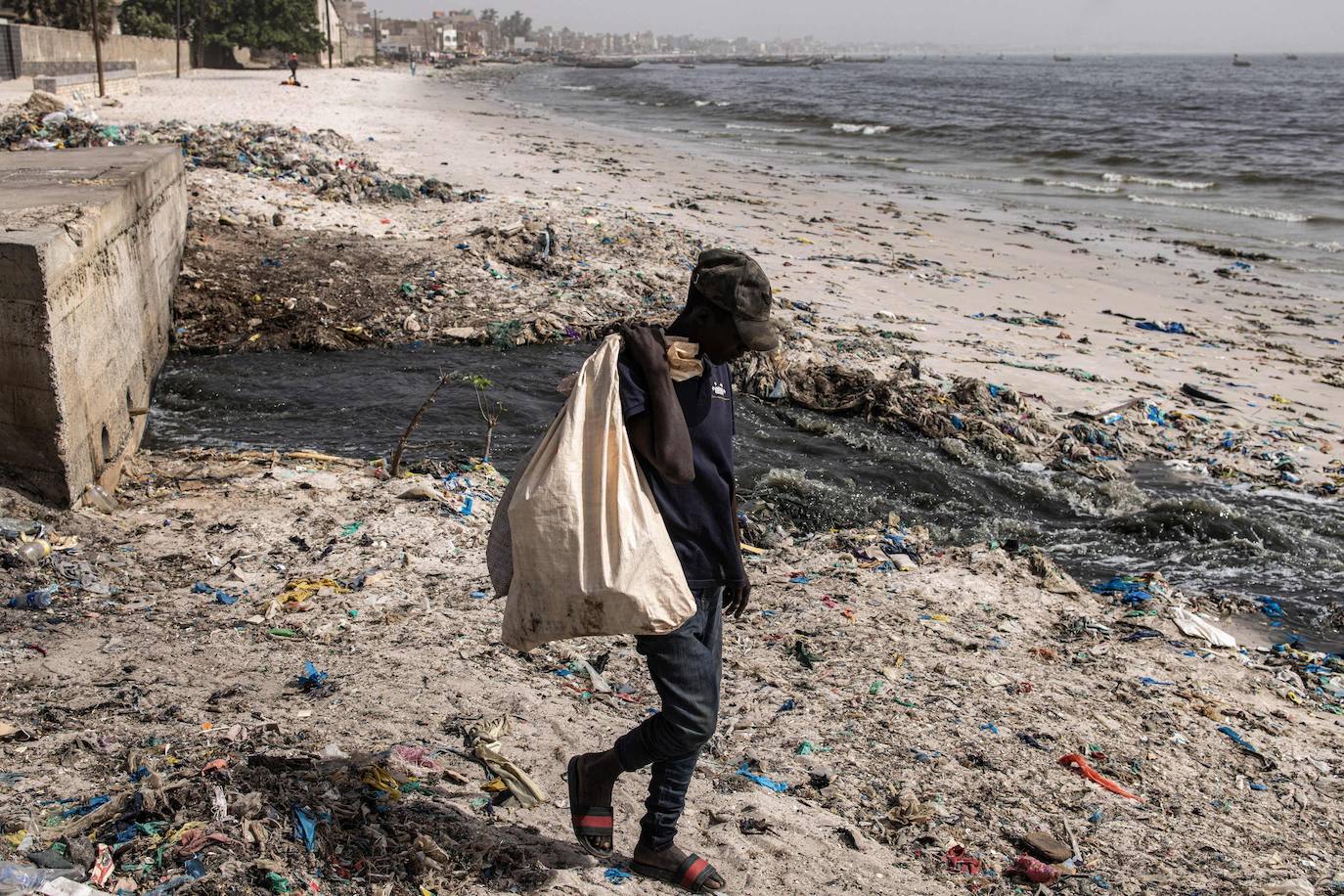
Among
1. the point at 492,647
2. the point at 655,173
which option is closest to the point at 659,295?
the point at 492,647

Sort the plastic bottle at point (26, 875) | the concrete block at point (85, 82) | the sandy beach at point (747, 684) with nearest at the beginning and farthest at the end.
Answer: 1. the plastic bottle at point (26, 875)
2. the sandy beach at point (747, 684)
3. the concrete block at point (85, 82)

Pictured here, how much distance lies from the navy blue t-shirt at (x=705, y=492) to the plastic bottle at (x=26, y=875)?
155cm

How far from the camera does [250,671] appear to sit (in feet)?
12.2

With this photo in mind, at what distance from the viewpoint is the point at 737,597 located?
2.84m

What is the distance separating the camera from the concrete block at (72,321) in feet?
14.9

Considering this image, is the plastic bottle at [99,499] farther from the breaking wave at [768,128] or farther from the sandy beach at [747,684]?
the breaking wave at [768,128]

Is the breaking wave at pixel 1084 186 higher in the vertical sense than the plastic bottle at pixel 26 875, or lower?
higher

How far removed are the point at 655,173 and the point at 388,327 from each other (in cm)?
1248

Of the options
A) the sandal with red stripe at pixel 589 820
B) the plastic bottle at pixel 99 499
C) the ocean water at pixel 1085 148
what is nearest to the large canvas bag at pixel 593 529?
the sandal with red stripe at pixel 589 820

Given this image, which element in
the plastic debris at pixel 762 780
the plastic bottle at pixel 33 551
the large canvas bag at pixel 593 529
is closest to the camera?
the large canvas bag at pixel 593 529

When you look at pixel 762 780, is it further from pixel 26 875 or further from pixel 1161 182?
pixel 1161 182

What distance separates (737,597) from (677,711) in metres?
0.38

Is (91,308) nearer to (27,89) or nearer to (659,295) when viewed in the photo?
(659,295)

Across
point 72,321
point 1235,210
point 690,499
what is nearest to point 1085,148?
point 1235,210
